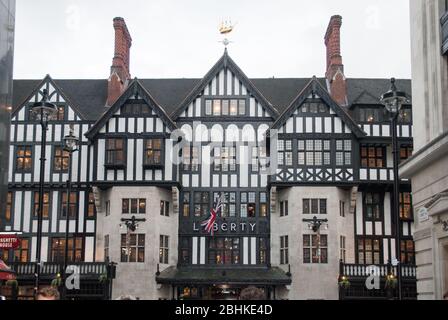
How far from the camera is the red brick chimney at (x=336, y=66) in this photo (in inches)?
1577

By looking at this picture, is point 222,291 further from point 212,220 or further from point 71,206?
point 71,206

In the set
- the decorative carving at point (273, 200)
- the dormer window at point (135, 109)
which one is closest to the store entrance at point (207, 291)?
the decorative carving at point (273, 200)

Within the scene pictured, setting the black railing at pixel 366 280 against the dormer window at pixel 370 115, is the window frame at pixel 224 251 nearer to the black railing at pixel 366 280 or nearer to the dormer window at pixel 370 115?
the black railing at pixel 366 280

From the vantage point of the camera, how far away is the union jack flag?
36.3 meters

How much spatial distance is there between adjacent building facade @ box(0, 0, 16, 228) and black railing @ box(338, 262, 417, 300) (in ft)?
66.1

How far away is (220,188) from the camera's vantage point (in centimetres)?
3753

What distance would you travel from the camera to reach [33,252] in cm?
3716

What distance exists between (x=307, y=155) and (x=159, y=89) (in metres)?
11.7

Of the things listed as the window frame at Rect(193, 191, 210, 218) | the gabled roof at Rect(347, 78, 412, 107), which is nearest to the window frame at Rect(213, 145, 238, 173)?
the window frame at Rect(193, 191, 210, 218)

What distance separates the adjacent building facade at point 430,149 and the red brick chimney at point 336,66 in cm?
1958

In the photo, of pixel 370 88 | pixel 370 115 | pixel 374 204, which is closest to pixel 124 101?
pixel 370 115

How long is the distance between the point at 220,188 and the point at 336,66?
10562 millimetres
